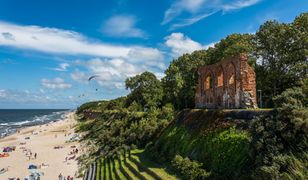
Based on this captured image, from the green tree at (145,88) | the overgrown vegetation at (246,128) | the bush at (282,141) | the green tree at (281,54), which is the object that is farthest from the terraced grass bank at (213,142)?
the green tree at (145,88)

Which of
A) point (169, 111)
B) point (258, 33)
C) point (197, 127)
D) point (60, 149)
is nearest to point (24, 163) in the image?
point (60, 149)

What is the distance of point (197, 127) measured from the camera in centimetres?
2534

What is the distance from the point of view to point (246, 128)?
19359mm

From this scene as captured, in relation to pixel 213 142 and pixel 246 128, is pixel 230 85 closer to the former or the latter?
pixel 213 142

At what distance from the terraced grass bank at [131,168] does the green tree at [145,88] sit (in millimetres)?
39231

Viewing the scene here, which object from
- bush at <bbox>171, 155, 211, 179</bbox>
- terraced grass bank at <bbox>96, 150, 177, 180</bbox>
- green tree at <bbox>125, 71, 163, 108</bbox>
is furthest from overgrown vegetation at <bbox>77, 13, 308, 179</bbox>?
green tree at <bbox>125, 71, 163, 108</bbox>

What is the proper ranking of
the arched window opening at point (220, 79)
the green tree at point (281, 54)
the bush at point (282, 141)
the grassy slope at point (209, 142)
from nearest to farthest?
the bush at point (282, 141) → the grassy slope at point (209, 142) → the arched window opening at point (220, 79) → the green tree at point (281, 54)

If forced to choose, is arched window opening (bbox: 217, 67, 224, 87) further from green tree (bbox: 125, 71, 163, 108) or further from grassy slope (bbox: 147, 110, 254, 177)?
green tree (bbox: 125, 71, 163, 108)

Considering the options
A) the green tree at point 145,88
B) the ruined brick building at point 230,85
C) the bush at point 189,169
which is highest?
the green tree at point 145,88

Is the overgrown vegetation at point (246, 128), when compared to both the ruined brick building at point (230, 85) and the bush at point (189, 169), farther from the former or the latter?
the ruined brick building at point (230, 85)

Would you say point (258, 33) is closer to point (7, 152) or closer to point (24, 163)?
point (24, 163)

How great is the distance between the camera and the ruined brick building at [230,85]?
2434 centimetres

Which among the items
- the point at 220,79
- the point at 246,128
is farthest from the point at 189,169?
the point at 220,79

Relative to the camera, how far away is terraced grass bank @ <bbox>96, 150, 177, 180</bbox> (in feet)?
74.5
